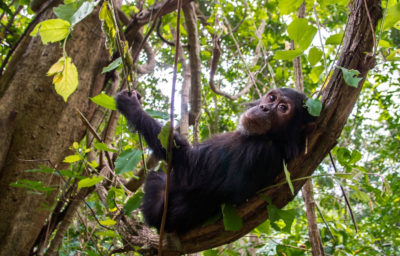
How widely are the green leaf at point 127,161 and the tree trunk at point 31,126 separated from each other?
129 cm

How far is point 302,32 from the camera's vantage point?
1998 millimetres

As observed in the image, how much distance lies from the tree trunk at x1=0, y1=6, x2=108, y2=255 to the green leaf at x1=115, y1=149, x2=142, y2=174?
1.29 meters

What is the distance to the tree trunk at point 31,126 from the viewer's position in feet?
8.38

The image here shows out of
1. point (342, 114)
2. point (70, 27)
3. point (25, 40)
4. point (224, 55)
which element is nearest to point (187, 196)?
point (342, 114)

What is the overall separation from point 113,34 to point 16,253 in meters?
2.09

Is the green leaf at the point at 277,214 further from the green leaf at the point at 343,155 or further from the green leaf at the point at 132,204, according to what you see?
the green leaf at the point at 132,204

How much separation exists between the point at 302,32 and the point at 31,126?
221 centimetres

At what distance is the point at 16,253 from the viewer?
2600 millimetres

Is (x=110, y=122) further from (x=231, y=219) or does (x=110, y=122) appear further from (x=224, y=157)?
(x=231, y=219)

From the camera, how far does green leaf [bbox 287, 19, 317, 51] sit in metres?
1.96

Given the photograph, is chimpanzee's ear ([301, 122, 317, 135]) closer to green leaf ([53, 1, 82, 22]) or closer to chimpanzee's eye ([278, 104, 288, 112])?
chimpanzee's eye ([278, 104, 288, 112])

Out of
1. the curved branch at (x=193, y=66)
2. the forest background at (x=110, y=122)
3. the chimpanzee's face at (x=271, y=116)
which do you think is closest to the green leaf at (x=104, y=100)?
the forest background at (x=110, y=122)

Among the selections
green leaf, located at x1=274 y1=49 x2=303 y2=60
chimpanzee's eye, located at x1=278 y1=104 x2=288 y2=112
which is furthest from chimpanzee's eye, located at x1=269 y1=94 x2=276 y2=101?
green leaf, located at x1=274 y1=49 x2=303 y2=60

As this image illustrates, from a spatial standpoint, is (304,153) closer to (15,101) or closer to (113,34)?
(113,34)
